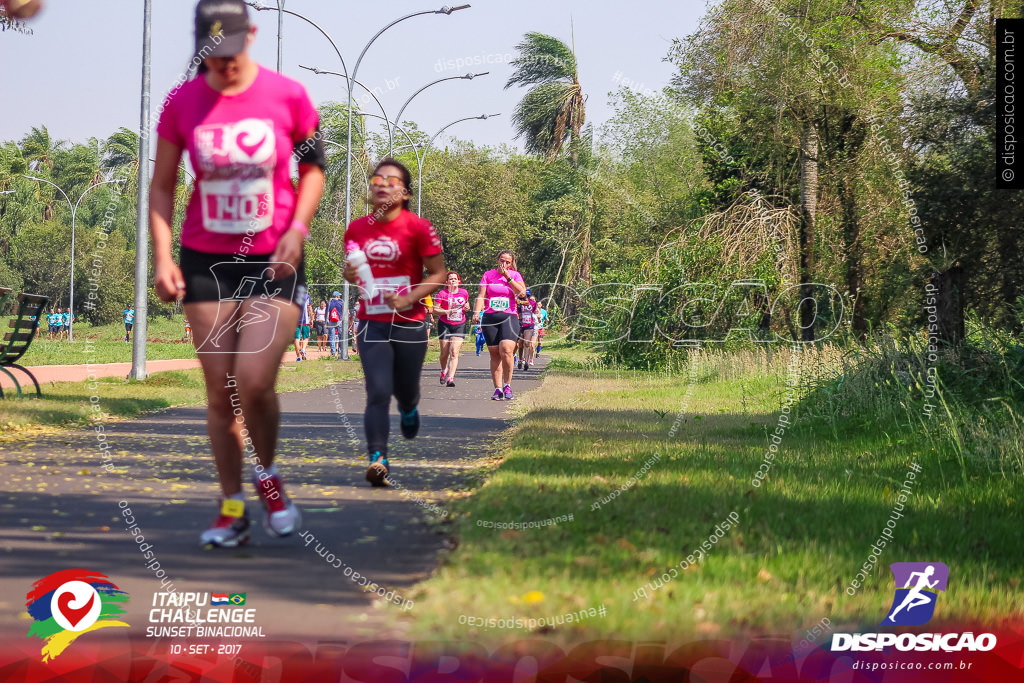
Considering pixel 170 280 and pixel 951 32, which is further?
pixel 951 32

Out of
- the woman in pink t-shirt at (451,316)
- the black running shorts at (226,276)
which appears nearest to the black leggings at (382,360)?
the black running shorts at (226,276)

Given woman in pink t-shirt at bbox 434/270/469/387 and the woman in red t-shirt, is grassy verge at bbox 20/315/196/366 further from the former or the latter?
woman in pink t-shirt at bbox 434/270/469/387

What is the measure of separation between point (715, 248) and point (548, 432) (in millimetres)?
10744

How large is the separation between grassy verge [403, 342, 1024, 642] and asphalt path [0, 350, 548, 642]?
276mm

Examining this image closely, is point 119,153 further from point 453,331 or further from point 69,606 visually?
point 69,606

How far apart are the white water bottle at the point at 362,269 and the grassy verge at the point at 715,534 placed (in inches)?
53.3

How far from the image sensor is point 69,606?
3.80 m

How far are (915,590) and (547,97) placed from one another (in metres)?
47.0

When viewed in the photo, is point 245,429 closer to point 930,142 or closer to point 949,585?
point 949,585

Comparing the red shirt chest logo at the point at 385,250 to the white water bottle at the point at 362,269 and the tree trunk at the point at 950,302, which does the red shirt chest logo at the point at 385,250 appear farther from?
the tree trunk at the point at 950,302

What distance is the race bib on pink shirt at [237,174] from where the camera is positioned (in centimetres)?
430

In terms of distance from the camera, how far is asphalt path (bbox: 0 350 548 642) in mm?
3951

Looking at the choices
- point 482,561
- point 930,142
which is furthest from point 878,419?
point 482,561

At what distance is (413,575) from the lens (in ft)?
14.6
